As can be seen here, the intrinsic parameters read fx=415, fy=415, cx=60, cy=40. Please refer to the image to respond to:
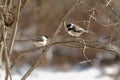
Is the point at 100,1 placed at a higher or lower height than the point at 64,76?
lower

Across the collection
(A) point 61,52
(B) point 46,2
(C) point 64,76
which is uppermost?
(B) point 46,2

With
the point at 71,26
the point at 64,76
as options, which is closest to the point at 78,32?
the point at 71,26

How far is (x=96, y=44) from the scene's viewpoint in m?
2.50

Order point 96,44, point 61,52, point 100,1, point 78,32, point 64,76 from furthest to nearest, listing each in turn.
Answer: point 61,52 → point 64,76 → point 78,32 → point 100,1 → point 96,44

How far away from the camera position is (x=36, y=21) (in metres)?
7.90

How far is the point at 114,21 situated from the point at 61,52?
17.6ft

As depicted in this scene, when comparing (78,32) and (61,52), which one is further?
(61,52)

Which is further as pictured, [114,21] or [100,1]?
[100,1]

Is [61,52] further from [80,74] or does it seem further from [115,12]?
[115,12]

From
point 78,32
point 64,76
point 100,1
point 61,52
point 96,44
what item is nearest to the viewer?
point 96,44

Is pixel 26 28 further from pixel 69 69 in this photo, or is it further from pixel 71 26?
pixel 71 26

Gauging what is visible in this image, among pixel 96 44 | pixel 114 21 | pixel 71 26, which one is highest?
pixel 71 26

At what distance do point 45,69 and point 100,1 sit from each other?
5.21 m

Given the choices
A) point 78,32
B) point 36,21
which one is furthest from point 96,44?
point 36,21
